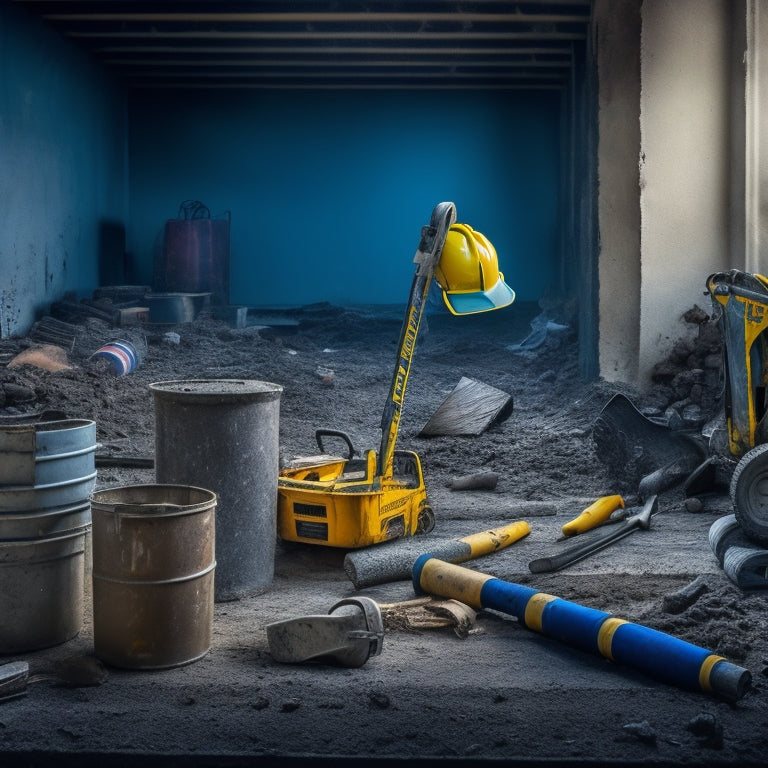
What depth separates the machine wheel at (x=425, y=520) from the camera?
5.01m

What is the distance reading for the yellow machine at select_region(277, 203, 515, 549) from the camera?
4.39 metres

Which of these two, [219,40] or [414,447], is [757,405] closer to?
[414,447]

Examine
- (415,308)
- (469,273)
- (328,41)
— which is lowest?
(415,308)

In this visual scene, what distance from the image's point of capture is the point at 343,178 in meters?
16.5

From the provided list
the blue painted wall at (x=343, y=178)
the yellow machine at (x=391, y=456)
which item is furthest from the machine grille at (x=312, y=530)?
the blue painted wall at (x=343, y=178)

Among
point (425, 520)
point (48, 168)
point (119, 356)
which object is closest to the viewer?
point (425, 520)

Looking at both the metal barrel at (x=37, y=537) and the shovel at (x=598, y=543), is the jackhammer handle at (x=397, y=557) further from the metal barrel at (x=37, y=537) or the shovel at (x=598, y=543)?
the metal barrel at (x=37, y=537)

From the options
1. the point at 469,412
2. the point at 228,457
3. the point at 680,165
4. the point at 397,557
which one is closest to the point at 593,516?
the point at 397,557

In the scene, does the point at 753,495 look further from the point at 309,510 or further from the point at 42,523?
the point at 42,523

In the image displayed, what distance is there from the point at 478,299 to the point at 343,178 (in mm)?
12633

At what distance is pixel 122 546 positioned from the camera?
3225mm

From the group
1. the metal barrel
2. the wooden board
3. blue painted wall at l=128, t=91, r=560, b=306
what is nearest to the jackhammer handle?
the metal barrel

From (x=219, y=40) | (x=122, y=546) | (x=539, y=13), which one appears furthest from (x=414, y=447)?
(x=219, y=40)

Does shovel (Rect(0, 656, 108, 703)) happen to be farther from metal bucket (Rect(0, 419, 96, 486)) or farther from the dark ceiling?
the dark ceiling
